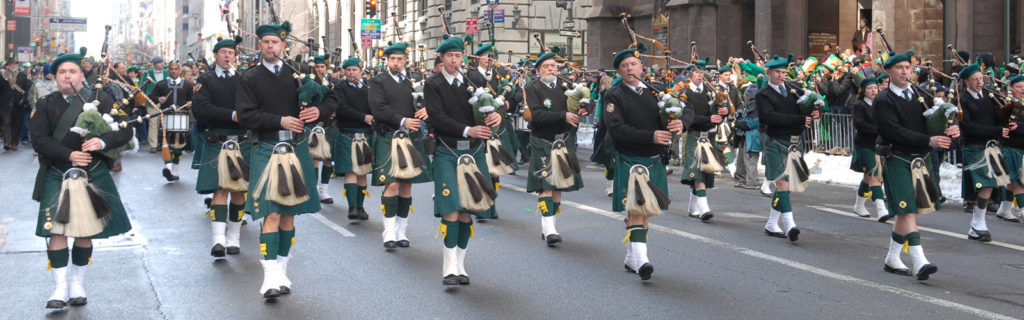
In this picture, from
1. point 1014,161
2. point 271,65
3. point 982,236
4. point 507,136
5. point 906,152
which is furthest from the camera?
point 507,136

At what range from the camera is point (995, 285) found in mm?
8773

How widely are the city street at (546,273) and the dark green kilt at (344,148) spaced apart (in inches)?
23.3

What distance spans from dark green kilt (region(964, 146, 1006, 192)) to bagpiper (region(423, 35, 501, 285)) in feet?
18.9

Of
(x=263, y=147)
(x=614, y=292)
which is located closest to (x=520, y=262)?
(x=614, y=292)

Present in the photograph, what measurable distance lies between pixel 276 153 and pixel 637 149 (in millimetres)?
2858

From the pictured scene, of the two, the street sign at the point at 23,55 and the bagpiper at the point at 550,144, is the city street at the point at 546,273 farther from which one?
the street sign at the point at 23,55

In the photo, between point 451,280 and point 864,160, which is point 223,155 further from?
point 864,160

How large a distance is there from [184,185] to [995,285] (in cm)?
1234

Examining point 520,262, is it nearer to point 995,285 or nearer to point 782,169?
point 782,169

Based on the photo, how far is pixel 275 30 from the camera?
334 inches

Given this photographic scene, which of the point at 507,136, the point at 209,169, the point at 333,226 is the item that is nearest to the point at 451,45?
the point at 209,169

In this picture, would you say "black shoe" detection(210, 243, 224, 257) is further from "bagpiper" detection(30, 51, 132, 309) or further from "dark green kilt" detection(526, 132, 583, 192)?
"dark green kilt" detection(526, 132, 583, 192)

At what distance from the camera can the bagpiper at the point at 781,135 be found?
442 inches

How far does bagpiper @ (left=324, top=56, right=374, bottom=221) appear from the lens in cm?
1267
